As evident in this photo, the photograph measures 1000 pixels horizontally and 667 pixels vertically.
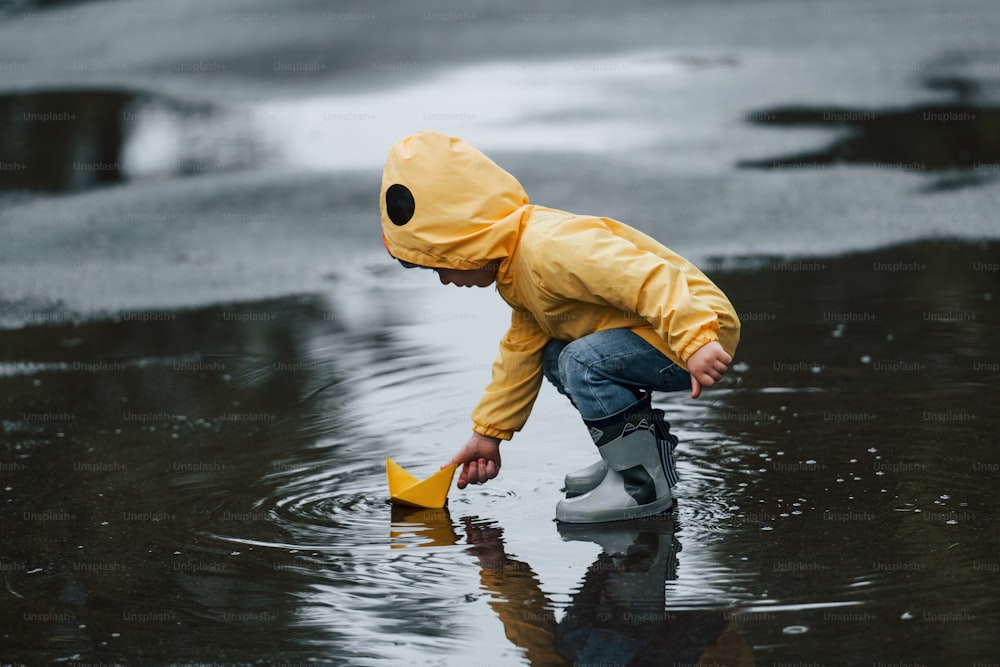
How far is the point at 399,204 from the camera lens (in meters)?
3.18

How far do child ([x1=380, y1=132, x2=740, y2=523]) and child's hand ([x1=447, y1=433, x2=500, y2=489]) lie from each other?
0.25 meters

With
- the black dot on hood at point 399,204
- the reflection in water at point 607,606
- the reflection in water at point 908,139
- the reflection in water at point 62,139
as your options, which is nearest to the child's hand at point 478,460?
the reflection in water at point 607,606

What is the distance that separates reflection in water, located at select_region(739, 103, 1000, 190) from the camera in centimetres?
743

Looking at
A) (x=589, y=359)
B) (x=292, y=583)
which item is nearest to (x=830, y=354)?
(x=589, y=359)

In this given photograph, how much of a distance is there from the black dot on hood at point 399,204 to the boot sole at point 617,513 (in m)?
0.80

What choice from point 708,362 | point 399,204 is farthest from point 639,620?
point 399,204

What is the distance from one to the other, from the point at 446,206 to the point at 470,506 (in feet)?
2.62

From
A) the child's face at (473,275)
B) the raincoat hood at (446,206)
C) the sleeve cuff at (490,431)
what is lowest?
the sleeve cuff at (490,431)

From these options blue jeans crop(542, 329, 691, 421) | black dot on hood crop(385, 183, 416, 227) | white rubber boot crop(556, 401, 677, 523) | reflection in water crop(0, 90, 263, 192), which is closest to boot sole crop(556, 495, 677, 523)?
white rubber boot crop(556, 401, 677, 523)

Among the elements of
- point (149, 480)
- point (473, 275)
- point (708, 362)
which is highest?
point (473, 275)

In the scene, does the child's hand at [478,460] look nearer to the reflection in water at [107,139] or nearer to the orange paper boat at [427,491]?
the orange paper boat at [427,491]

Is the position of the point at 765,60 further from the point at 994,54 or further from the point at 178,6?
the point at 178,6

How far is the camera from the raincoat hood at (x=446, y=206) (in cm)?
315

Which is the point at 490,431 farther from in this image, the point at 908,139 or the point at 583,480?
the point at 908,139
